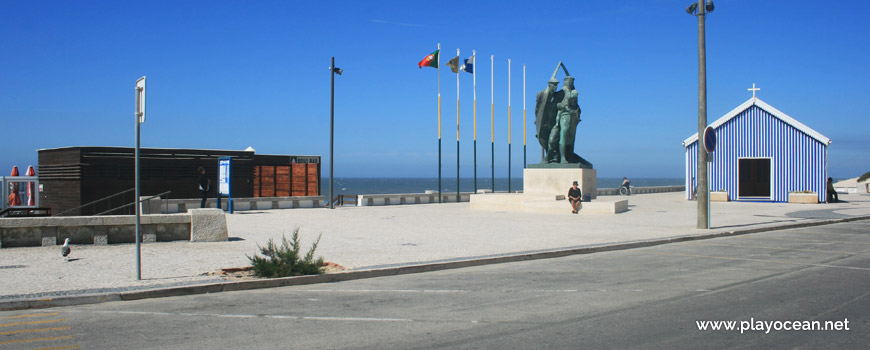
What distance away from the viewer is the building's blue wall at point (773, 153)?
3344 centimetres

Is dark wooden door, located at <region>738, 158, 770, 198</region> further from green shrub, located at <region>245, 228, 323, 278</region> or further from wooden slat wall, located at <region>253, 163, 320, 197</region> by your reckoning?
green shrub, located at <region>245, 228, 323, 278</region>

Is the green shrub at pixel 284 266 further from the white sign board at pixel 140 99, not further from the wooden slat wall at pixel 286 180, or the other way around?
the wooden slat wall at pixel 286 180

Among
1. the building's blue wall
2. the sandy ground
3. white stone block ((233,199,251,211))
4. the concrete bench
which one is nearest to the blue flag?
the building's blue wall

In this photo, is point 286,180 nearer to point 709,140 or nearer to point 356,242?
point 356,242

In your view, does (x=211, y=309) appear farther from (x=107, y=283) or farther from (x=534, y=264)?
(x=534, y=264)

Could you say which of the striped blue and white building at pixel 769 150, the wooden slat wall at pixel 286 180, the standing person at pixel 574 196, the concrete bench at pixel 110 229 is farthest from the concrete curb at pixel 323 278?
the striped blue and white building at pixel 769 150

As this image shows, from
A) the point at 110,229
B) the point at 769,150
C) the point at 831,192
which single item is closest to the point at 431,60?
the point at 769,150

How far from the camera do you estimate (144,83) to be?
9.27 meters

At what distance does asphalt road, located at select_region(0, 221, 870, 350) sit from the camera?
19.7 feet

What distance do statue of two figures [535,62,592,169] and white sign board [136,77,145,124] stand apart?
21.7 meters

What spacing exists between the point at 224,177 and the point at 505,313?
1810 centimetres

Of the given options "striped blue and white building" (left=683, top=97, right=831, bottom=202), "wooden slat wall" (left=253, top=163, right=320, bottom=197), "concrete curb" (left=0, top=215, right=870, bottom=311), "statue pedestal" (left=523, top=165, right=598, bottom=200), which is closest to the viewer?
"concrete curb" (left=0, top=215, right=870, bottom=311)

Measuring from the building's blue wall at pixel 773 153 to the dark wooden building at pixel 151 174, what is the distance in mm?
22263

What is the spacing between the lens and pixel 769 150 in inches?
1372
